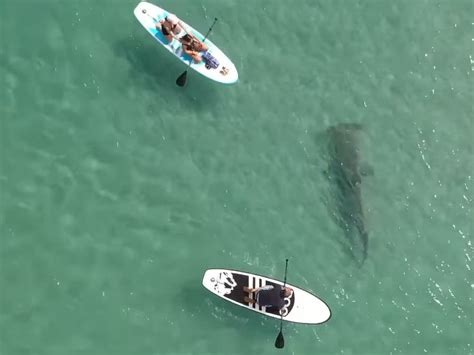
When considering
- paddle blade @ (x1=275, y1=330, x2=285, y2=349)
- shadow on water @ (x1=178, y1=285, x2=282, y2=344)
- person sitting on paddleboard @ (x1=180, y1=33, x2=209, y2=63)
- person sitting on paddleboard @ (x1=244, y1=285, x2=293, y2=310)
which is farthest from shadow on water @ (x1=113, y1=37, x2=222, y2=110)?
paddle blade @ (x1=275, y1=330, x2=285, y2=349)

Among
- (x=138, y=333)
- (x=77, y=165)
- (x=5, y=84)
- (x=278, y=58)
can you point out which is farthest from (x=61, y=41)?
(x=138, y=333)

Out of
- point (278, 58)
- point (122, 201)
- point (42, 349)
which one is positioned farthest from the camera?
point (278, 58)

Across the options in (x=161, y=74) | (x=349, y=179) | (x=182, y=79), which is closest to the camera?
(x=182, y=79)

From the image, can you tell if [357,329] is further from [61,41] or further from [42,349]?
[61,41]

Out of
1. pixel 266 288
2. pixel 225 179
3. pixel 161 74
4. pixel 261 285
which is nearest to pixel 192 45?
pixel 161 74

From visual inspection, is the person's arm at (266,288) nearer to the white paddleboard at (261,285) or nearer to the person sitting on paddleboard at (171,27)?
the white paddleboard at (261,285)

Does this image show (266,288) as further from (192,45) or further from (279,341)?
(192,45)
